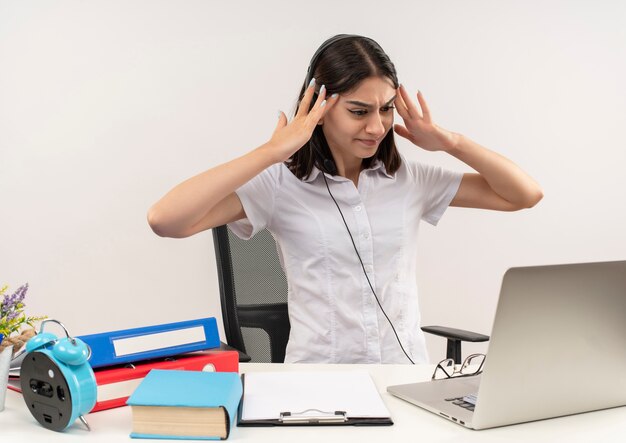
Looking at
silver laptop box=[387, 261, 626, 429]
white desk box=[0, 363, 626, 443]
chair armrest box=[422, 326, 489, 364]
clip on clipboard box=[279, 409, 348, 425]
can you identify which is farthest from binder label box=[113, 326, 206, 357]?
chair armrest box=[422, 326, 489, 364]

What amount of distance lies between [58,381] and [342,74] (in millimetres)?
1002

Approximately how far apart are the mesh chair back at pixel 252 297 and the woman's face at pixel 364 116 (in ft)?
1.50

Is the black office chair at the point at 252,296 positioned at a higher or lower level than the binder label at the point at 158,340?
lower

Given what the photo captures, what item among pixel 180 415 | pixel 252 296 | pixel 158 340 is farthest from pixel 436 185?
pixel 180 415

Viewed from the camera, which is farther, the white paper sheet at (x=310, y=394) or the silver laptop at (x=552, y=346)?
the white paper sheet at (x=310, y=394)

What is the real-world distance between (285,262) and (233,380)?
0.74 metres

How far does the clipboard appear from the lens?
99 centimetres

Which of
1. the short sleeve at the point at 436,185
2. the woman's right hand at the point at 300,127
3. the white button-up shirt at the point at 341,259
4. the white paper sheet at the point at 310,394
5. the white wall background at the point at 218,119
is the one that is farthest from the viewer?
the white wall background at the point at 218,119

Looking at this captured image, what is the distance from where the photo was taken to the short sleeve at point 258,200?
5.52 feet

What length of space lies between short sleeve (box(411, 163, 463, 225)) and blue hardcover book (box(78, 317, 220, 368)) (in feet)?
2.80

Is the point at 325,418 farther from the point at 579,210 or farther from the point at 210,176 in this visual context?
the point at 579,210

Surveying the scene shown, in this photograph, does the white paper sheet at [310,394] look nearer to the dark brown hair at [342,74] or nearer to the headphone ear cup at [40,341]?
the headphone ear cup at [40,341]

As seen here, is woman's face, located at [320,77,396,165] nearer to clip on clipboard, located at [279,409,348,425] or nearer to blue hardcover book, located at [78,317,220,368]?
blue hardcover book, located at [78,317,220,368]

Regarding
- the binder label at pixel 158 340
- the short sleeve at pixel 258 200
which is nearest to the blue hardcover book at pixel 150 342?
the binder label at pixel 158 340
